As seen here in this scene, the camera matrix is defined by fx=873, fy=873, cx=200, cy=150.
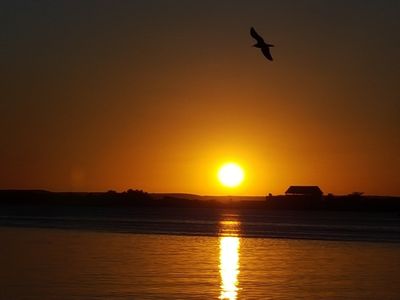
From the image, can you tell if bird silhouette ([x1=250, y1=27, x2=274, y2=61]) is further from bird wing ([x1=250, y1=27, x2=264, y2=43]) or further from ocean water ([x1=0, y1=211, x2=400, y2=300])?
ocean water ([x1=0, y1=211, x2=400, y2=300])

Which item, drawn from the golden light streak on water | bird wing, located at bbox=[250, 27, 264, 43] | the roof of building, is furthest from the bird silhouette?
the roof of building

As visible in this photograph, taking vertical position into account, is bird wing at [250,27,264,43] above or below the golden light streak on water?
above

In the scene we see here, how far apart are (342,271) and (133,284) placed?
8.71 m

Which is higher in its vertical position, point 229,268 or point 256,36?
point 256,36

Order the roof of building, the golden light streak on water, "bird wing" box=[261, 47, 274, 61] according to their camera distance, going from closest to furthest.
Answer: the golden light streak on water → "bird wing" box=[261, 47, 274, 61] → the roof of building

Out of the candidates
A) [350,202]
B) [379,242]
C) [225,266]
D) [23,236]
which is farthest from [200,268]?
[350,202]

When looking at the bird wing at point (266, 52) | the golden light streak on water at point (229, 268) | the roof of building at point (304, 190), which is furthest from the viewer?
the roof of building at point (304, 190)

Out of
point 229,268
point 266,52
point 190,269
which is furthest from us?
point 229,268

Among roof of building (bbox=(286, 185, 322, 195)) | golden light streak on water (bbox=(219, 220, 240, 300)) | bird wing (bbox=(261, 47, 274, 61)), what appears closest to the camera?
golden light streak on water (bbox=(219, 220, 240, 300))

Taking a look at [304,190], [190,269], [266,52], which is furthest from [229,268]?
[304,190]

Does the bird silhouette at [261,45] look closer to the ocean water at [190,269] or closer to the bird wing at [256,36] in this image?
the bird wing at [256,36]

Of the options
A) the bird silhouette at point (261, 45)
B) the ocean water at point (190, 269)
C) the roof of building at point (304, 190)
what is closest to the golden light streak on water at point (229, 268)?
the ocean water at point (190, 269)

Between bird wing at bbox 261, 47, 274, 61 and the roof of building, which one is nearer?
bird wing at bbox 261, 47, 274, 61

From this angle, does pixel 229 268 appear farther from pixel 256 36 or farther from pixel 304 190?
pixel 304 190
